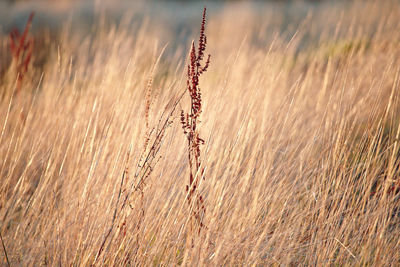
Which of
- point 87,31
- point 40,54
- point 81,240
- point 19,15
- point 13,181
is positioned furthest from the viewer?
point 19,15

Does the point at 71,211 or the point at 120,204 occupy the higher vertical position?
the point at 120,204

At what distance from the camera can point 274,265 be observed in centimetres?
166

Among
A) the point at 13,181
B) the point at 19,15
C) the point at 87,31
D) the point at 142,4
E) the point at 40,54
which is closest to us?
the point at 13,181

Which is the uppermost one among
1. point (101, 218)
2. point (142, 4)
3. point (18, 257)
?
point (142, 4)

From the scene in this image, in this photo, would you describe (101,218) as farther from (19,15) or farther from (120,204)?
(19,15)

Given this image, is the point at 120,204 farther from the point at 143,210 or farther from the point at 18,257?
the point at 18,257

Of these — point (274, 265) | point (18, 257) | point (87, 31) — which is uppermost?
point (87, 31)

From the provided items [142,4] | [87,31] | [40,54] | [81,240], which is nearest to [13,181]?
[81,240]

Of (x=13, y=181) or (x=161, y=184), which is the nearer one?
(x=161, y=184)

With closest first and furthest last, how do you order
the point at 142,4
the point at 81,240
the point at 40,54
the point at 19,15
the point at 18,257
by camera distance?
the point at 81,240, the point at 18,257, the point at 40,54, the point at 19,15, the point at 142,4

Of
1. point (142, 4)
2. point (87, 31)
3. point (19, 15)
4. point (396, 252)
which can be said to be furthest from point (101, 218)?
point (142, 4)

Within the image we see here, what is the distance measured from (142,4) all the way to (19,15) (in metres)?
4.84

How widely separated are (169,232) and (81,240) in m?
0.39

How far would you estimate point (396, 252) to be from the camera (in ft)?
5.32
